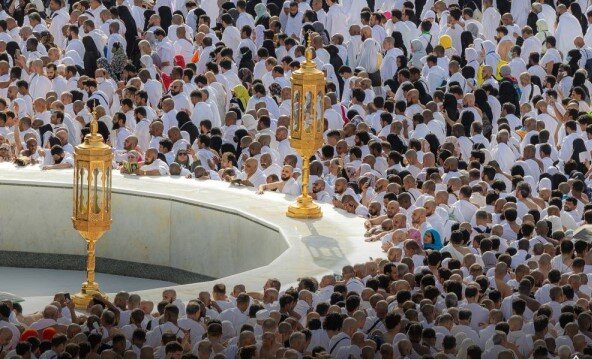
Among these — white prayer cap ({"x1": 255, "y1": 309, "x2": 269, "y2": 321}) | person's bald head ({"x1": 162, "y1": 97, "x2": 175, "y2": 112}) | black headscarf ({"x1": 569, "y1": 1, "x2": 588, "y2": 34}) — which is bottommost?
white prayer cap ({"x1": 255, "y1": 309, "x2": 269, "y2": 321})

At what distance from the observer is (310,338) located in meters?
18.3

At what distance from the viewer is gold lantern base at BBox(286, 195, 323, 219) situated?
77.5 feet

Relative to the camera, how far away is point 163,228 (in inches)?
961

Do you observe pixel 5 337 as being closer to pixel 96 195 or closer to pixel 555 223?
pixel 96 195

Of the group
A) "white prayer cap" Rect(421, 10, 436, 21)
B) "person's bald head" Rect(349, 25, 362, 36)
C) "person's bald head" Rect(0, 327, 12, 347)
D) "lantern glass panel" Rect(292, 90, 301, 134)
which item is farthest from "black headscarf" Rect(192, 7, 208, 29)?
"person's bald head" Rect(0, 327, 12, 347)

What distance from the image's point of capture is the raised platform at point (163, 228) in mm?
23469

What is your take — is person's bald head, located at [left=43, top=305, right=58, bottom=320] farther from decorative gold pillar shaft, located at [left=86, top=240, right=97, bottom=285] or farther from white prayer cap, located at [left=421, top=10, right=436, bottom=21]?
white prayer cap, located at [left=421, top=10, right=436, bottom=21]

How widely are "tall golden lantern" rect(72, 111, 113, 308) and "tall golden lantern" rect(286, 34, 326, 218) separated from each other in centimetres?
357

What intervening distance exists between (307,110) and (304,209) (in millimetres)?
1243

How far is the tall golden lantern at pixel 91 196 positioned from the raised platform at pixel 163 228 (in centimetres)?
311

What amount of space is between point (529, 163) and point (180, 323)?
758cm

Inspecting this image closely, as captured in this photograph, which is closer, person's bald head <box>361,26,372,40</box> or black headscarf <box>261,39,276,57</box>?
black headscarf <box>261,39,276,57</box>

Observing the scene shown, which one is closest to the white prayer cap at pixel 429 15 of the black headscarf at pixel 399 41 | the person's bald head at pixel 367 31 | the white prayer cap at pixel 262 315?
the black headscarf at pixel 399 41

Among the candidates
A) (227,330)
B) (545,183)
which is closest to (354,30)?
(545,183)
